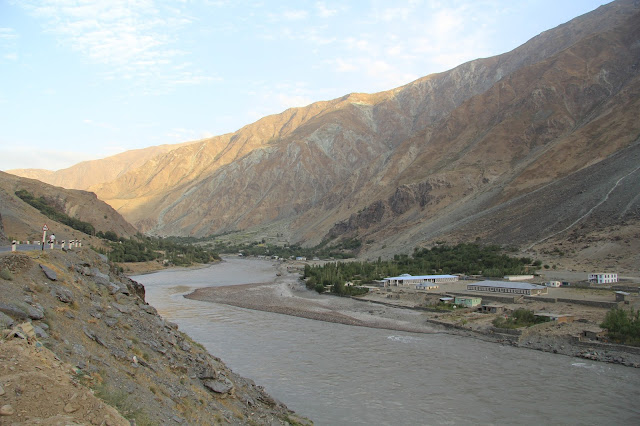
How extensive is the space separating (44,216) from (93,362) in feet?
147

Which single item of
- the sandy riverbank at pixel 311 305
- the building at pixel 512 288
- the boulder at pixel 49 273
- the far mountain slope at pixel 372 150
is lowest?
the sandy riverbank at pixel 311 305

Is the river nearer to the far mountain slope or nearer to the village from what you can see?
the village

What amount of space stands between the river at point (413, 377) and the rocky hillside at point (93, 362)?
139 inches

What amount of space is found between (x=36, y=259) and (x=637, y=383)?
18104 millimetres

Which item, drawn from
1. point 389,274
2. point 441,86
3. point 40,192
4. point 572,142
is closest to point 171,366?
point 389,274

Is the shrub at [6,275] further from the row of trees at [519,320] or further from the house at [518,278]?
the house at [518,278]

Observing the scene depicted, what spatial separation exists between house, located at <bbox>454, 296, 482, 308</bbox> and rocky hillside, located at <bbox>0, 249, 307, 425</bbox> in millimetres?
20745

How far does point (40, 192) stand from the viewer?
196ft

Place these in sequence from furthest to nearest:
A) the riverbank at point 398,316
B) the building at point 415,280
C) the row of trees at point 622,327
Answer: the building at point 415,280 → the riverbank at point 398,316 → the row of trees at point 622,327

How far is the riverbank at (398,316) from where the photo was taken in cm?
2069

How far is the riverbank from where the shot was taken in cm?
2069

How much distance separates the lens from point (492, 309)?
2877 cm

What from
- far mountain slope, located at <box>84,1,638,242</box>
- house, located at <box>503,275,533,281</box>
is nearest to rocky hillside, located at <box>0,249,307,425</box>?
house, located at <box>503,275,533,281</box>

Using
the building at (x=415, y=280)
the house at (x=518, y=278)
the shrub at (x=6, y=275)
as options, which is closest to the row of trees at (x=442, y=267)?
the house at (x=518, y=278)
